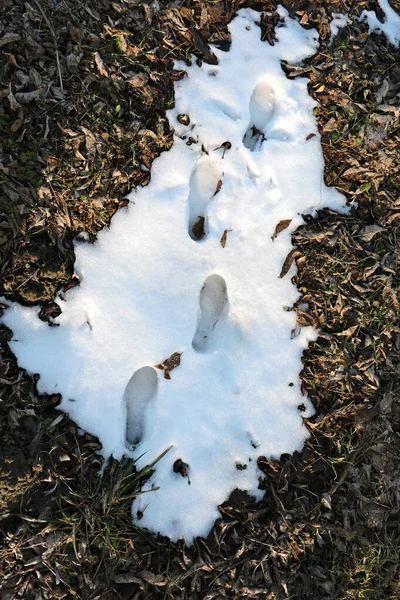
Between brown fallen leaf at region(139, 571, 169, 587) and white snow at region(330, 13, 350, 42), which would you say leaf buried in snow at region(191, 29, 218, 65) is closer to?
white snow at region(330, 13, 350, 42)

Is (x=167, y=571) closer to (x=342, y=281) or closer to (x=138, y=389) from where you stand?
(x=138, y=389)

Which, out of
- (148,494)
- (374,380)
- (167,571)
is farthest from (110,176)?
(167,571)

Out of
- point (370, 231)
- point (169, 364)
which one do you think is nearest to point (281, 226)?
point (370, 231)

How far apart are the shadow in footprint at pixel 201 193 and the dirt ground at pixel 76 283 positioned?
0.28 meters

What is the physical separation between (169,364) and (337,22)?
2.37 m

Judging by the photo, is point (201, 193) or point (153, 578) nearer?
point (153, 578)

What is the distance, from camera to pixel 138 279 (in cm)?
257

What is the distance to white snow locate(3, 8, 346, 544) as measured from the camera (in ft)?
8.29

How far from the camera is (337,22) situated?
285 centimetres

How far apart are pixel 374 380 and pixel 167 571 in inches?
62.6

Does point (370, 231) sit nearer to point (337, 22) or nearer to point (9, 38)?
point (337, 22)

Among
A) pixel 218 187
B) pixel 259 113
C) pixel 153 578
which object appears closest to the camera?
pixel 153 578

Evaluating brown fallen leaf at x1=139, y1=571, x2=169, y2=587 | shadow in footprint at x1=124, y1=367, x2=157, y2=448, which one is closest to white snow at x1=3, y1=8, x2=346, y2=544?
shadow in footprint at x1=124, y1=367, x2=157, y2=448

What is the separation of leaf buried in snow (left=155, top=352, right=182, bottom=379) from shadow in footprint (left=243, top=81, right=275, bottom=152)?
1322mm
